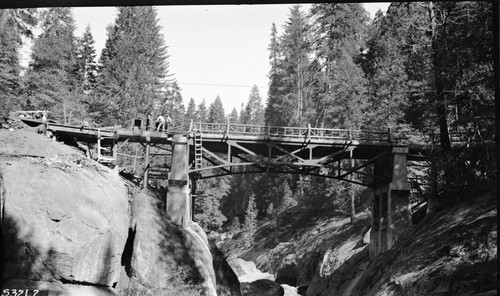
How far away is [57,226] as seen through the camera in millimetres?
15398

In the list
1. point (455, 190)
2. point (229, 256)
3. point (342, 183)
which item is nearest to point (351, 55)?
point (342, 183)

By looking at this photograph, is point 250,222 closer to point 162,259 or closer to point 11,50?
point 11,50

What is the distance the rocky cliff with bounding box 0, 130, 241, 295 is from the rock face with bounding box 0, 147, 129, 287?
0.10ft

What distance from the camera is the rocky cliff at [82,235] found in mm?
14602

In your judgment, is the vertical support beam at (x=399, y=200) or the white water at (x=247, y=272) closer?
the vertical support beam at (x=399, y=200)

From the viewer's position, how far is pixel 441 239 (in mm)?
16375

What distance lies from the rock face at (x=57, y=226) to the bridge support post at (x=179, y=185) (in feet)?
15.9

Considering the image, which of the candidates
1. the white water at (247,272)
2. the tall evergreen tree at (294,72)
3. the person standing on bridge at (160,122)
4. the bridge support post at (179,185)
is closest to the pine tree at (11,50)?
the person standing on bridge at (160,122)

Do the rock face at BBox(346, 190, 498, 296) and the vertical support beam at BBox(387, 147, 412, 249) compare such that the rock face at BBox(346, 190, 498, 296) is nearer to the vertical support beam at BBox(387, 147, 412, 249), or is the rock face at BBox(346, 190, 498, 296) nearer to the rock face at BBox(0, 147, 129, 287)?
the vertical support beam at BBox(387, 147, 412, 249)

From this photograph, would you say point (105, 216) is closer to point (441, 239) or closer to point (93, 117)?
point (441, 239)

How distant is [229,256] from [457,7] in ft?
131

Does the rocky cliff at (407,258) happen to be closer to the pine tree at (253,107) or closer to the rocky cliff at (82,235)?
the rocky cliff at (82,235)

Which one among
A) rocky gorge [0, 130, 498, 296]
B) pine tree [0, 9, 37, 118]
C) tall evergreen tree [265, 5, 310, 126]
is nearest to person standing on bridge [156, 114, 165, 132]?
rocky gorge [0, 130, 498, 296]

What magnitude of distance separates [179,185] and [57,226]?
331 inches
